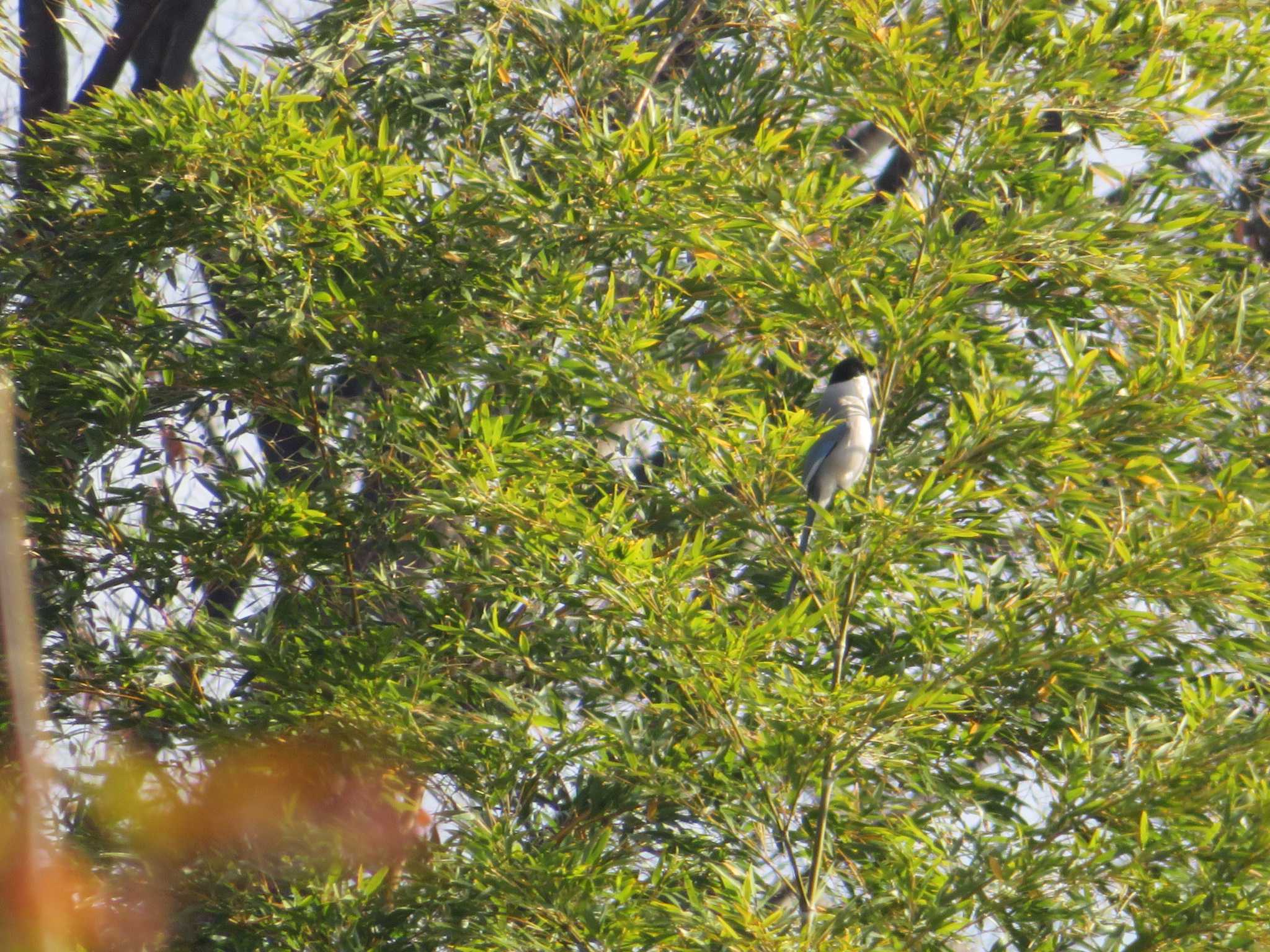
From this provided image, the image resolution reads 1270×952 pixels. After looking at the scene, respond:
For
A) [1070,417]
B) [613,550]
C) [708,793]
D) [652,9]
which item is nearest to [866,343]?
[1070,417]

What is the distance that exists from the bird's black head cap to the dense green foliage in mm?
114

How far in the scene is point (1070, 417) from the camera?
241 cm

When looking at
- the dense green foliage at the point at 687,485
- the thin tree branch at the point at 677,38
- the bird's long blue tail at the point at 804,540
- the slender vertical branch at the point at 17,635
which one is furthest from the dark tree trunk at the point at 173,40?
the slender vertical branch at the point at 17,635

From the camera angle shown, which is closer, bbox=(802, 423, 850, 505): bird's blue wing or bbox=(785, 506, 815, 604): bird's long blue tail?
bbox=(785, 506, 815, 604): bird's long blue tail

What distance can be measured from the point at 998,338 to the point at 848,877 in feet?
3.96

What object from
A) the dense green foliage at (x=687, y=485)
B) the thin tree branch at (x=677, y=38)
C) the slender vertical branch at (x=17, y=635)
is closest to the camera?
the slender vertical branch at (x=17, y=635)

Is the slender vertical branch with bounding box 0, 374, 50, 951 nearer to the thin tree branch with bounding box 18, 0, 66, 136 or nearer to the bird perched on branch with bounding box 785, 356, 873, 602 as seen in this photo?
the bird perched on branch with bounding box 785, 356, 873, 602

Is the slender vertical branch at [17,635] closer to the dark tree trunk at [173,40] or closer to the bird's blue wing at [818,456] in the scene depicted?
the bird's blue wing at [818,456]

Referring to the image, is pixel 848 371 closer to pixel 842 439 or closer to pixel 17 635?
pixel 842 439

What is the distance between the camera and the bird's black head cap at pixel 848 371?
326 cm

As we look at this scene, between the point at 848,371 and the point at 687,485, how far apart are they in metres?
0.71

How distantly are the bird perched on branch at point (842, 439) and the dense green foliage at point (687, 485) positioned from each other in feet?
0.42

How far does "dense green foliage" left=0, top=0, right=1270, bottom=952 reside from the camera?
7.82ft

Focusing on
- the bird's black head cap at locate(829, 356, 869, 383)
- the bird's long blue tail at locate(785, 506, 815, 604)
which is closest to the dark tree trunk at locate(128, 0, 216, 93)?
the bird's black head cap at locate(829, 356, 869, 383)
